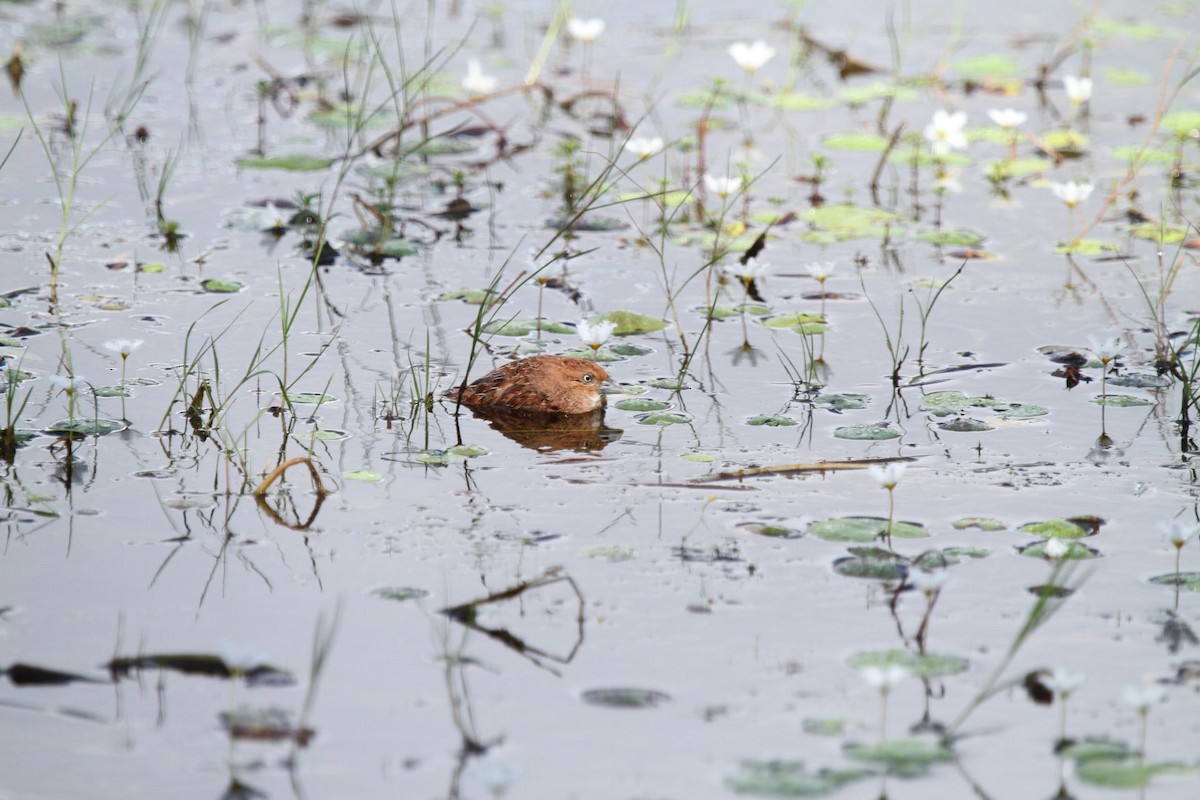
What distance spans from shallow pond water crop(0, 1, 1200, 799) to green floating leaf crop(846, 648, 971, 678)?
0.07ft

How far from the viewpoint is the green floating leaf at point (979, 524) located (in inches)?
177

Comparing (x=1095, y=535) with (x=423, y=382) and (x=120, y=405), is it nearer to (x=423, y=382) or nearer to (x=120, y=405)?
(x=423, y=382)

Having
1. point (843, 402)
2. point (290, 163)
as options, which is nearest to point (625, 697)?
point (843, 402)

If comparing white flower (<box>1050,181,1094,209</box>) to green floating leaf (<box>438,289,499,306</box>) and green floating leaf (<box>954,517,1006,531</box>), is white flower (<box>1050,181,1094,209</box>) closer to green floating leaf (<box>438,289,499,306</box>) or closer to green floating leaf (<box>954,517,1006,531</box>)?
green floating leaf (<box>438,289,499,306</box>)

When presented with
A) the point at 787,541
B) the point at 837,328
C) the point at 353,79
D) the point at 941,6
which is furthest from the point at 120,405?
the point at 941,6

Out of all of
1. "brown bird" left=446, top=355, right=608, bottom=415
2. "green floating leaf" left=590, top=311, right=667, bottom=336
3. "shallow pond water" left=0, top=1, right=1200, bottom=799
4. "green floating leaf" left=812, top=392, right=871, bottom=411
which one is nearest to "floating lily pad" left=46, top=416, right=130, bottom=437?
"shallow pond water" left=0, top=1, right=1200, bottom=799

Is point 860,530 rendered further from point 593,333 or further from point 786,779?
point 593,333

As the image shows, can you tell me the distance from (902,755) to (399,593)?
1469 mm

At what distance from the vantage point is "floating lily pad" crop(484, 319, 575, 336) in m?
6.32

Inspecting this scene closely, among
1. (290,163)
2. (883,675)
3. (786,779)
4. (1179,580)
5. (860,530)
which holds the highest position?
(290,163)

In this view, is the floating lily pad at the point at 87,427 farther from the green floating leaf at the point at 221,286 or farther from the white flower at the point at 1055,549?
the white flower at the point at 1055,549

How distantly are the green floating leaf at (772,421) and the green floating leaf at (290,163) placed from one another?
12.7 feet

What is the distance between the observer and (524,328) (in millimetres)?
6375

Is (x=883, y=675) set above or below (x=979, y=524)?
below
